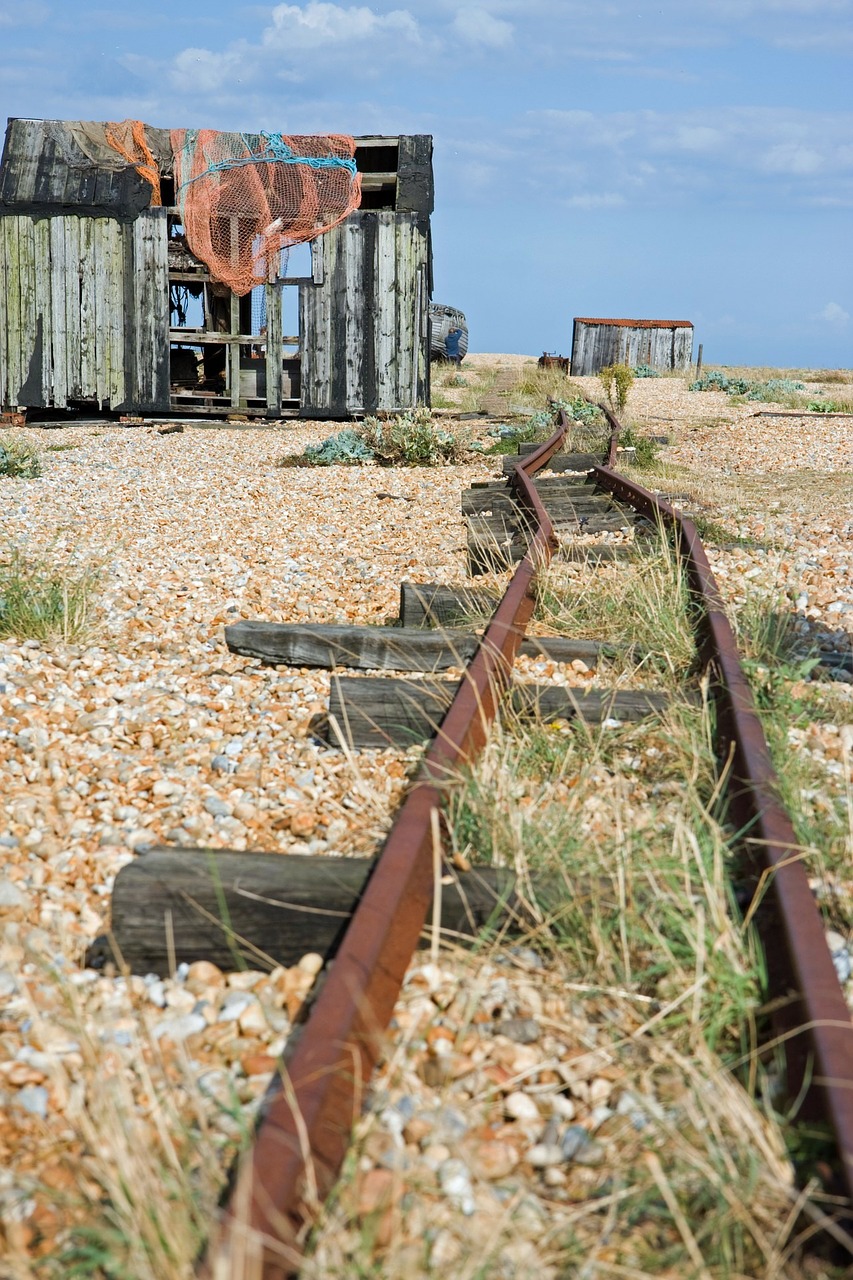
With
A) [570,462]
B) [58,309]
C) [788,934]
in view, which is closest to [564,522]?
[570,462]

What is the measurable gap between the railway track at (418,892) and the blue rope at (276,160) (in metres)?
12.9

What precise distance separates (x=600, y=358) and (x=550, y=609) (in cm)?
3147

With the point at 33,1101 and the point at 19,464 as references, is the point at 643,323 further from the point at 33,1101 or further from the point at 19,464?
the point at 33,1101

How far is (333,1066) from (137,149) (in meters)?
16.6

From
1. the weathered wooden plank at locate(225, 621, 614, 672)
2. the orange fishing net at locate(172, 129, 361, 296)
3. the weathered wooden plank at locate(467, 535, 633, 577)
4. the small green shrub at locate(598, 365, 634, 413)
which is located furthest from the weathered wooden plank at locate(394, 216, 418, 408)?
the weathered wooden plank at locate(225, 621, 614, 672)

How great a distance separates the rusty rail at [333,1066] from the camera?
1371 millimetres

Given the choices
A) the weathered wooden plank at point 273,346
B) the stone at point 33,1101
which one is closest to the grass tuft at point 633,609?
the stone at point 33,1101

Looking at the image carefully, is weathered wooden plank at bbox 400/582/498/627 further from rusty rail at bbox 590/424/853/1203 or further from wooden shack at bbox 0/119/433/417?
wooden shack at bbox 0/119/433/417

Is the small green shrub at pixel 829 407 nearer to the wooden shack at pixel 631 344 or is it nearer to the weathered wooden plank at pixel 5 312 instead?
the weathered wooden plank at pixel 5 312

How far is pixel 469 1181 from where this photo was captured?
1.68 m

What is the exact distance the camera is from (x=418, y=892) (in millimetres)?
2260

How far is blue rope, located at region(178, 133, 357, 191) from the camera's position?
16031mm

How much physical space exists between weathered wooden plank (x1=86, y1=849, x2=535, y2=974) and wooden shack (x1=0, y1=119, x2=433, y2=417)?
14779mm

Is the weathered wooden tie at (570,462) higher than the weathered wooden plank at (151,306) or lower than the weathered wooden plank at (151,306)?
lower
